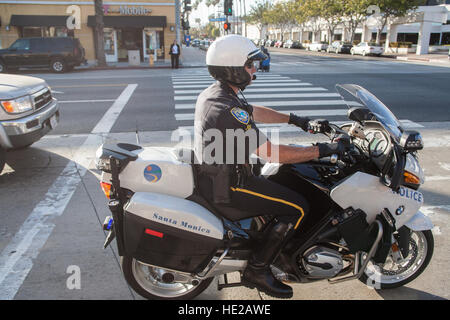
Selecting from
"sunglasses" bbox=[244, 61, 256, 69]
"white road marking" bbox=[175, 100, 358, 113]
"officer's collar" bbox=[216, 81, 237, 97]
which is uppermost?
"sunglasses" bbox=[244, 61, 256, 69]

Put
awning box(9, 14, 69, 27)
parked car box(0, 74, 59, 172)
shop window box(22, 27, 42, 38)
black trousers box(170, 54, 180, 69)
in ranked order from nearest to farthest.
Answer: parked car box(0, 74, 59, 172), black trousers box(170, 54, 180, 69), awning box(9, 14, 69, 27), shop window box(22, 27, 42, 38)

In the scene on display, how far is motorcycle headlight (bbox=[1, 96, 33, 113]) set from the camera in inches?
206

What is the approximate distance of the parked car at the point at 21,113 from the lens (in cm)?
523

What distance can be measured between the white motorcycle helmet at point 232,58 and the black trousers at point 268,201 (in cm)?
71

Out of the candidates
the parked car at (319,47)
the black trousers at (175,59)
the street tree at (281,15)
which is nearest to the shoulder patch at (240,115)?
the black trousers at (175,59)

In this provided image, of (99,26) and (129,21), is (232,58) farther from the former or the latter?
(129,21)

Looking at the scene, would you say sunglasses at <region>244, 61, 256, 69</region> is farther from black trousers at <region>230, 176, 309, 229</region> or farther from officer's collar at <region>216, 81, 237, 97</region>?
black trousers at <region>230, 176, 309, 229</region>

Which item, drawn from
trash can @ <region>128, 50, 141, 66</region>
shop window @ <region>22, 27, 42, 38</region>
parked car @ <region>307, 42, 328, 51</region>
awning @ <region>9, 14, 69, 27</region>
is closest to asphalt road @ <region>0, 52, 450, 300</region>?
trash can @ <region>128, 50, 141, 66</region>

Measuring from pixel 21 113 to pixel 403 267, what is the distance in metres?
5.13

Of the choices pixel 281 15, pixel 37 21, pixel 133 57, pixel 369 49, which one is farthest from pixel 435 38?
pixel 37 21

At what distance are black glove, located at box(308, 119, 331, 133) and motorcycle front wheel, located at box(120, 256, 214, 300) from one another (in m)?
1.39

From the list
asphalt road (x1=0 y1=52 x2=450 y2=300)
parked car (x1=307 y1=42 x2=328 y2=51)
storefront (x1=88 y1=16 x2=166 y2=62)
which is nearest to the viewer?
asphalt road (x1=0 y1=52 x2=450 y2=300)

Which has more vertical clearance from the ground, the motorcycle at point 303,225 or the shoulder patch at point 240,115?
the shoulder patch at point 240,115

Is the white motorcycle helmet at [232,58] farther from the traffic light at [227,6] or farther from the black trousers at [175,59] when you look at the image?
the traffic light at [227,6]
